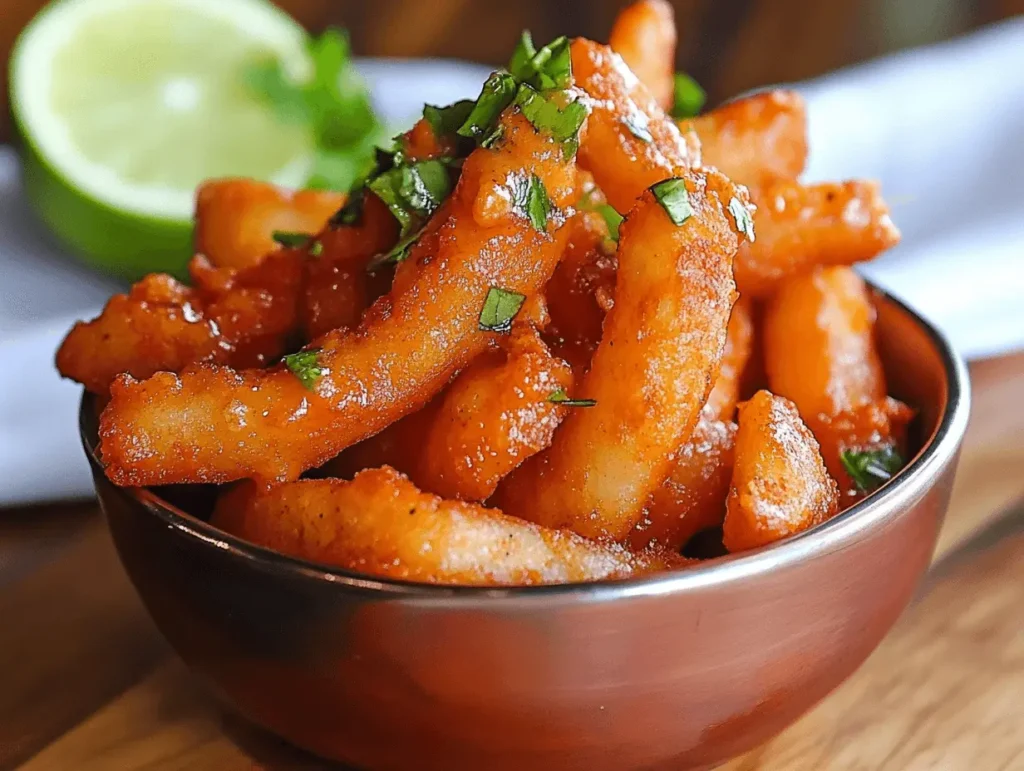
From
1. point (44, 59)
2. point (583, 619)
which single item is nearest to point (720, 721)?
point (583, 619)

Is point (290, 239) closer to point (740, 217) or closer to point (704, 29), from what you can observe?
point (740, 217)

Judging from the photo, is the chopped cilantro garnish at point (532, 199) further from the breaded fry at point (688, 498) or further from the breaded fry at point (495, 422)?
the breaded fry at point (688, 498)

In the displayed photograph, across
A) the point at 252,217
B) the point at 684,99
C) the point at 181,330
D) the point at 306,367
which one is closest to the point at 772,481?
the point at 306,367

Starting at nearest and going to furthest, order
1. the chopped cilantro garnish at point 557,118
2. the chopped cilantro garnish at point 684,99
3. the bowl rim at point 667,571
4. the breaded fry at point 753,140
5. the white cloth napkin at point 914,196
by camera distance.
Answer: the bowl rim at point 667,571 → the chopped cilantro garnish at point 557,118 → the breaded fry at point 753,140 → the white cloth napkin at point 914,196 → the chopped cilantro garnish at point 684,99

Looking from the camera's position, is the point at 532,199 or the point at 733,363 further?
the point at 733,363

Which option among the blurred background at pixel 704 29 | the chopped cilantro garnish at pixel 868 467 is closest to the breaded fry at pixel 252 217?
the chopped cilantro garnish at pixel 868 467

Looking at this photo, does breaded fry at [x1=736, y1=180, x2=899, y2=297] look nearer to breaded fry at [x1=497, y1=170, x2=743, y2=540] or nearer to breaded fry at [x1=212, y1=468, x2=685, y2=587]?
breaded fry at [x1=497, y1=170, x2=743, y2=540]
